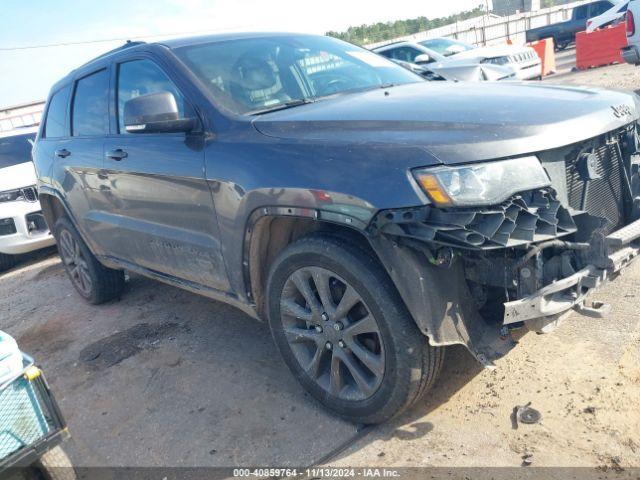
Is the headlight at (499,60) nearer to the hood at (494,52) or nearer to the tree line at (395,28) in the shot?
the hood at (494,52)

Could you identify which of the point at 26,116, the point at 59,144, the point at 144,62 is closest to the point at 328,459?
the point at 144,62

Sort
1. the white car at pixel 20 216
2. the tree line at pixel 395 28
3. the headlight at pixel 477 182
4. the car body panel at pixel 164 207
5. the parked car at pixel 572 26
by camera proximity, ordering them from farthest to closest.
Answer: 1. the tree line at pixel 395 28
2. the parked car at pixel 572 26
3. the white car at pixel 20 216
4. the car body panel at pixel 164 207
5. the headlight at pixel 477 182

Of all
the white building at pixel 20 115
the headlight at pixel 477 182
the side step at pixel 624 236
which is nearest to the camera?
the headlight at pixel 477 182

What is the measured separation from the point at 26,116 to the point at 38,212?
1795cm

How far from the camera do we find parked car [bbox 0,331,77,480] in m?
2.19

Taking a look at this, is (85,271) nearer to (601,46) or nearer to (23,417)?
(23,417)

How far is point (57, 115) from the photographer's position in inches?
191

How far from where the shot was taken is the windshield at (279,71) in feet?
10.4

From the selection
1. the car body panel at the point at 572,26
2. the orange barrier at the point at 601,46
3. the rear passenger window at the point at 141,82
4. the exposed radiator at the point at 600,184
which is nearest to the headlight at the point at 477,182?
the exposed radiator at the point at 600,184

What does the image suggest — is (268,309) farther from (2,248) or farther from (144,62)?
(2,248)

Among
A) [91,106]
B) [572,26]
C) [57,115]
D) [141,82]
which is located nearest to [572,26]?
[572,26]

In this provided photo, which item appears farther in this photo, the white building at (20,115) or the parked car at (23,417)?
the white building at (20,115)

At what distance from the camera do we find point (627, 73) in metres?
13.4

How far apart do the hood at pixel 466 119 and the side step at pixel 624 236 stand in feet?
1.37
